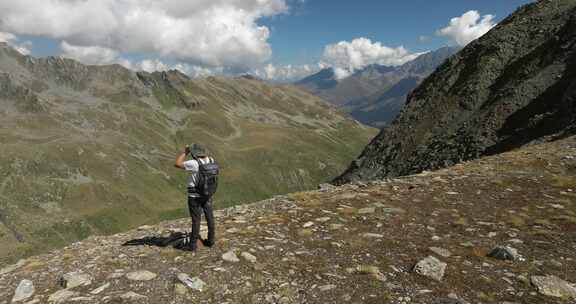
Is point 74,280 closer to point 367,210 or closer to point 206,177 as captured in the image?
point 206,177

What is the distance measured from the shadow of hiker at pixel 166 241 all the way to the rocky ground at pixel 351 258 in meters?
0.40

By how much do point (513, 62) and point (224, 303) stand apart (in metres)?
58.3

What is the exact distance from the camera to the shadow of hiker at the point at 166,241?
11.1m

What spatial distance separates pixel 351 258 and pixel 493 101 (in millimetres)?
45320

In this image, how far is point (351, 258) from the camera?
9.79m

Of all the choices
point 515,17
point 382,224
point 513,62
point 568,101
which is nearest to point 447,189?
point 382,224

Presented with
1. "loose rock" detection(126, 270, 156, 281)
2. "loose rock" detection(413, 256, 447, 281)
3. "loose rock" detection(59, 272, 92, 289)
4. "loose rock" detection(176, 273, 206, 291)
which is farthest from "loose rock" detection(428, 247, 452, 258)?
"loose rock" detection(59, 272, 92, 289)

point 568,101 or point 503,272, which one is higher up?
point 568,101

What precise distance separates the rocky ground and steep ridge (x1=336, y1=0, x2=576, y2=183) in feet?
70.5

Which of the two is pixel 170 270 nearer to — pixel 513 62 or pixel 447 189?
pixel 447 189

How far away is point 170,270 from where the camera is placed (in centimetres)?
931

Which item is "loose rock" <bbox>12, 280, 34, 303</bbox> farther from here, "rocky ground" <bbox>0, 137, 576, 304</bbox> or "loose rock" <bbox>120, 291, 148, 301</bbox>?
"loose rock" <bbox>120, 291, 148, 301</bbox>

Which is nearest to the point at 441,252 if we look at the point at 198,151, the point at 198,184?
the point at 198,184

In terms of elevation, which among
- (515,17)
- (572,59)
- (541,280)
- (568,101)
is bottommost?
(541,280)
